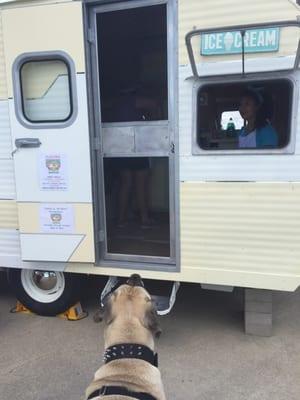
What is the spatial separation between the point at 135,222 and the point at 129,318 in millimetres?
2917

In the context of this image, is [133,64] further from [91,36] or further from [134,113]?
[91,36]

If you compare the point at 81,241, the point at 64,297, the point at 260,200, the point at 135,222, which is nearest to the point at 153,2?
the point at 260,200

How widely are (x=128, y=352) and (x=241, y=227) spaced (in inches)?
70.2

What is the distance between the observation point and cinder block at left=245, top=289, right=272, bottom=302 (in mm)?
3664

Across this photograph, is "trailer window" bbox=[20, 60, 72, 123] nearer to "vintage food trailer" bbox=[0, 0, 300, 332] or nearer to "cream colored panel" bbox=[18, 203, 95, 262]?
"vintage food trailer" bbox=[0, 0, 300, 332]

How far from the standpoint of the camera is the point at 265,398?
9.77 ft

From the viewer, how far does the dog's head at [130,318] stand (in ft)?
6.55

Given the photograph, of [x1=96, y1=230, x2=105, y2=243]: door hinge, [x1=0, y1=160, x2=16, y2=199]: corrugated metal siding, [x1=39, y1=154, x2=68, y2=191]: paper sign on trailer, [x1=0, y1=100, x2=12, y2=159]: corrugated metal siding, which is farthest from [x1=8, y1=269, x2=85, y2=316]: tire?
[x1=0, y1=100, x2=12, y2=159]: corrugated metal siding

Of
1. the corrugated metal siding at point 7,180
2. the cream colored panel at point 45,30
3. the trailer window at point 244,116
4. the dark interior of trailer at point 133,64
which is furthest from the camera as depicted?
the dark interior of trailer at point 133,64

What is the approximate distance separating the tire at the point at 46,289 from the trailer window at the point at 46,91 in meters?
1.54

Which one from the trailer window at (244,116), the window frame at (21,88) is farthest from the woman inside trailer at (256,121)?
the window frame at (21,88)

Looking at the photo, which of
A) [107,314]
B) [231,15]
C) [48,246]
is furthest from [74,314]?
[231,15]

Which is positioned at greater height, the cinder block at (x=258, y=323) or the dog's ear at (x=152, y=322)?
the dog's ear at (x=152, y=322)

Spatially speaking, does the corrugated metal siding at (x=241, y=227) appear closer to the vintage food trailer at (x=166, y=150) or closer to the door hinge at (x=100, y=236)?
the vintage food trailer at (x=166, y=150)
